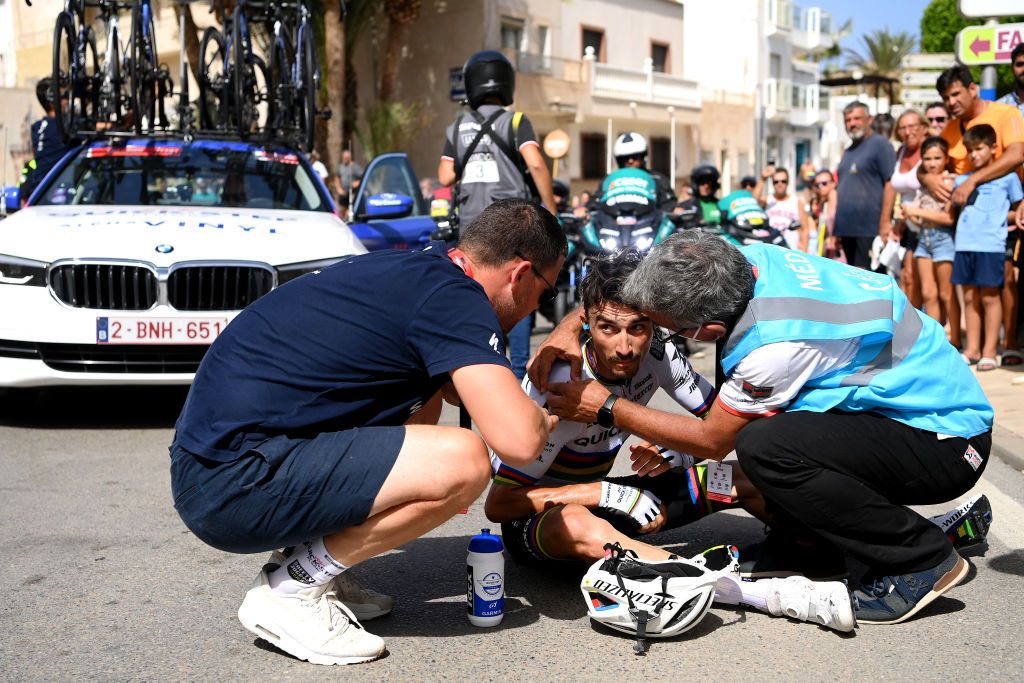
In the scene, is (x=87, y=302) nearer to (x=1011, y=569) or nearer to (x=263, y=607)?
(x=263, y=607)

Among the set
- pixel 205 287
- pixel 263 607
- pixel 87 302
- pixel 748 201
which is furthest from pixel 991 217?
pixel 263 607

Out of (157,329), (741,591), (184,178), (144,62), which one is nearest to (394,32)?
(144,62)

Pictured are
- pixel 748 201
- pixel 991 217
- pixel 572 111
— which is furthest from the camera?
pixel 572 111

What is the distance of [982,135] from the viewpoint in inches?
344

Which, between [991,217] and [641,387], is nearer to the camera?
[641,387]

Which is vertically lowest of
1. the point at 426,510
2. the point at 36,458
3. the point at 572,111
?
the point at 36,458

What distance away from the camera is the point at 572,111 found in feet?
125

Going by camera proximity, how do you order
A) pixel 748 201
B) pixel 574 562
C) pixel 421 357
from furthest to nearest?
1. pixel 748 201
2. pixel 574 562
3. pixel 421 357

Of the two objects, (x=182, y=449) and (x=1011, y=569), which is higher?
(x=182, y=449)

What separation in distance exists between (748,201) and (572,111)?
88.5 ft

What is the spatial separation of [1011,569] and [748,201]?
7752 mm

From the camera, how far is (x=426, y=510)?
11.4 feet

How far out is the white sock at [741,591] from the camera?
3920 mm

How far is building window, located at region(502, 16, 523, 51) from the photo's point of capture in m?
36.2
